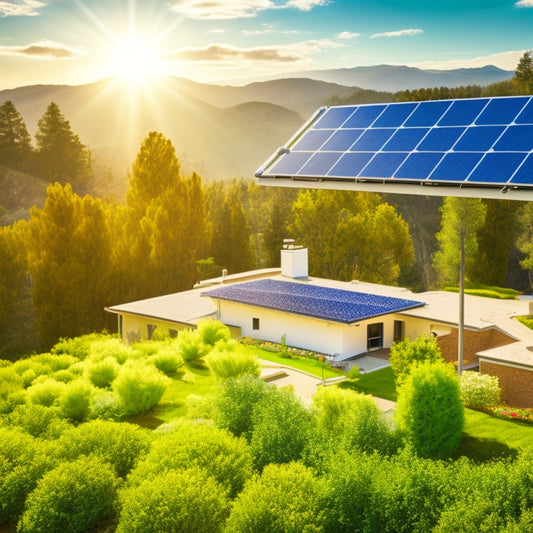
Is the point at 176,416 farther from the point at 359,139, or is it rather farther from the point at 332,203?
the point at 332,203

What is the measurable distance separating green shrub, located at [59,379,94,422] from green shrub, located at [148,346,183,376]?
15.1 ft

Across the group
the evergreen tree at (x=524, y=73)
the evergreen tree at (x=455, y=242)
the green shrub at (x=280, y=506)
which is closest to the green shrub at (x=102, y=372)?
the green shrub at (x=280, y=506)

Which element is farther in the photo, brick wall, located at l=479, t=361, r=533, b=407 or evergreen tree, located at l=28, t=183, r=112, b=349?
evergreen tree, located at l=28, t=183, r=112, b=349

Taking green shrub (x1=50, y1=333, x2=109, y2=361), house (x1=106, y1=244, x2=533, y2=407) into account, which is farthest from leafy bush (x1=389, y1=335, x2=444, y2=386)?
green shrub (x1=50, y1=333, x2=109, y2=361)

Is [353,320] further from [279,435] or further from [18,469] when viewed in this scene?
[18,469]

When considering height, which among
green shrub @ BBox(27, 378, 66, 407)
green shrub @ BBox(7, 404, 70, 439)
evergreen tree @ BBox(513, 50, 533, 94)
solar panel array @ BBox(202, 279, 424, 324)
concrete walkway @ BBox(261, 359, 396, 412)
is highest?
evergreen tree @ BBox(513, 50, 533, 94)

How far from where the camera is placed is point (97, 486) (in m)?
13.3

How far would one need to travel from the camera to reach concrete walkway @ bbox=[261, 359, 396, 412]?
21.3 metres

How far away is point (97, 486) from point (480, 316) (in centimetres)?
1854

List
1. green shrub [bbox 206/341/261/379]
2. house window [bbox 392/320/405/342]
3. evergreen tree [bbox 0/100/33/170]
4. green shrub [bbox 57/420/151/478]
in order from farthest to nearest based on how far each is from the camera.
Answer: evergreen tree [bbox 0/100/33/170] < house window [bbox 392/320/405/342] < green shrub [bbox 206/341/261/379] < green shrub [bbox 57/420/151/478]

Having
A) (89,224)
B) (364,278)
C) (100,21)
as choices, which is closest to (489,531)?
(89,224)

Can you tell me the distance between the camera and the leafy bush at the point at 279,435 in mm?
13898

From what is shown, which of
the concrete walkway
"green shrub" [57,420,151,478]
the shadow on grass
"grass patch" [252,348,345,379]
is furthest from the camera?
"grass patch" [252,348,345,379]

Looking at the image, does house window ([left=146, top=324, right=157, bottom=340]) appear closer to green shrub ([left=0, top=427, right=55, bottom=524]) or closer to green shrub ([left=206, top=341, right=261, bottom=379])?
green shrub ([left=206, top=341, right=261, bottom=379])
